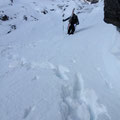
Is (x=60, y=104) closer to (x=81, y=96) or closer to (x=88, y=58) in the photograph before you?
(x=81, y=96)

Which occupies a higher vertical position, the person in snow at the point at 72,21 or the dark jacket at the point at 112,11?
the dark jacket at the point at 112,11

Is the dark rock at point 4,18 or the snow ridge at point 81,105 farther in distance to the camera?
the dark rock at point 4,18

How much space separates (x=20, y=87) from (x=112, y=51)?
3.99 meters

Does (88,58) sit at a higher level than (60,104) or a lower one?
lower

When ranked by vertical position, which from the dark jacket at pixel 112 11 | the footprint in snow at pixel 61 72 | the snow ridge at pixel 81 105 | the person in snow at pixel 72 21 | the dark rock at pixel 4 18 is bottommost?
the dark rock at pixel 4 18

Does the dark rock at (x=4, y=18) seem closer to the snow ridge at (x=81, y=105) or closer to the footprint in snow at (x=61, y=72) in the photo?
the footprint in snow at (x=61, y=72)

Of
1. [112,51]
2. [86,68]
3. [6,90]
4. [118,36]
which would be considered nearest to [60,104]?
[6,90]

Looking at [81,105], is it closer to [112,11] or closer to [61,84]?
[61,84]

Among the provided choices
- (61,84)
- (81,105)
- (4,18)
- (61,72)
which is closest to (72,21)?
(61,72)

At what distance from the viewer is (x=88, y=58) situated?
30.2 feet

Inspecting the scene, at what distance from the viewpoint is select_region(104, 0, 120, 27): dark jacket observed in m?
6.89

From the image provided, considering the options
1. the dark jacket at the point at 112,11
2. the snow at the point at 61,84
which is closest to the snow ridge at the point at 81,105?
the snow at the point at 61,84

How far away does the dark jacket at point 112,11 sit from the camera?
689cm

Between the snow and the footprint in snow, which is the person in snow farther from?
the footprint in snow
